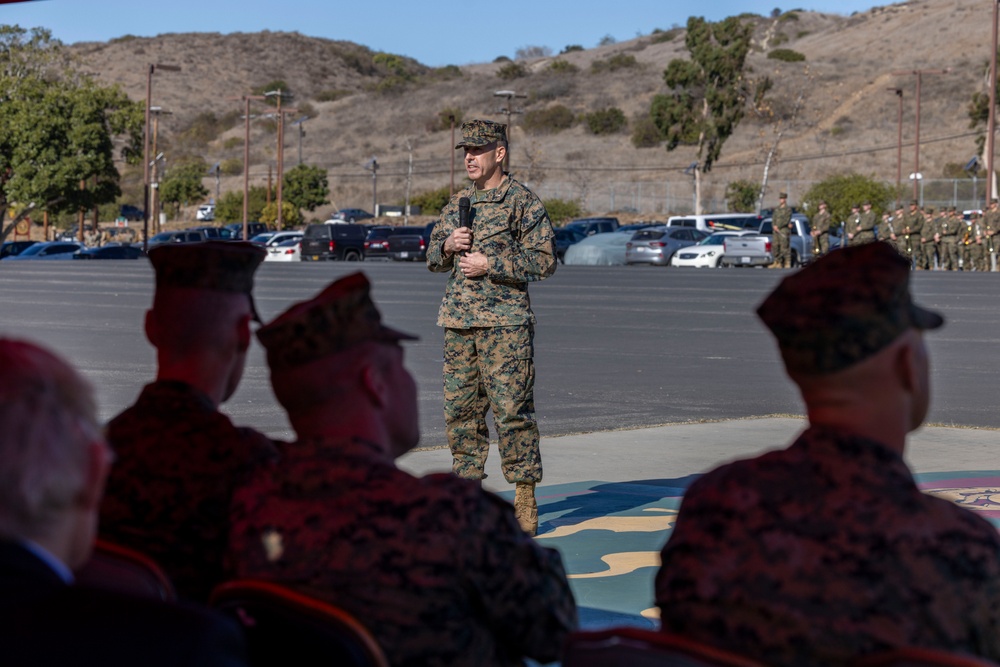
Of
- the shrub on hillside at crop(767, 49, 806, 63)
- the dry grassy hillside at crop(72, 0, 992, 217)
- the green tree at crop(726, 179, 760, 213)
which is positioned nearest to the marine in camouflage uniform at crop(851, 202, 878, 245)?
the green tree at crop(726, 179, 760, 213)

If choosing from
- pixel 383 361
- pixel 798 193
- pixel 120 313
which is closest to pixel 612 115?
pixel 798 193

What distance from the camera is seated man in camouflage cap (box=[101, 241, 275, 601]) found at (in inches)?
110

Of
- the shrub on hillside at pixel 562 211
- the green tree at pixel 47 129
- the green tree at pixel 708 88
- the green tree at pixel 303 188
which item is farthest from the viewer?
the green tree at pixel 303 188

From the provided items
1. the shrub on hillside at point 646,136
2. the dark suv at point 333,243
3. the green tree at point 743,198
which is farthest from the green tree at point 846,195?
the shrub on hillside at point 646,136

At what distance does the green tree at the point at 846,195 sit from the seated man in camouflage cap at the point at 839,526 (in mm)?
56491

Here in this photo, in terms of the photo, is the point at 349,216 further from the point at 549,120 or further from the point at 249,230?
the point at 549,120

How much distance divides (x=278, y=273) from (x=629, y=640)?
3081 centimetres

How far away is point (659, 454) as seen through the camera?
346 inches

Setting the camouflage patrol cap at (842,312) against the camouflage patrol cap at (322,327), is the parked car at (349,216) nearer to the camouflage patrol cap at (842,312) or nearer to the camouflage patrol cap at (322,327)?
the camouflage patrol cap at (322,327)

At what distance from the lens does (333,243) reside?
153 ft

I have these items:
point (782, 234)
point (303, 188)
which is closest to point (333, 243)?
point (782, 234)

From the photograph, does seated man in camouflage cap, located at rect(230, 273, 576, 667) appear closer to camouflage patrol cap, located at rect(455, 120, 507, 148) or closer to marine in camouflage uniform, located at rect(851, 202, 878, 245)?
camouflage patrol cap, located at rect(455, 120, 507, 148)

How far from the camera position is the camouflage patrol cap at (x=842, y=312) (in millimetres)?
2217

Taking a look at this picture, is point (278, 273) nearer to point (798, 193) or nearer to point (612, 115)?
point (798, 193)
